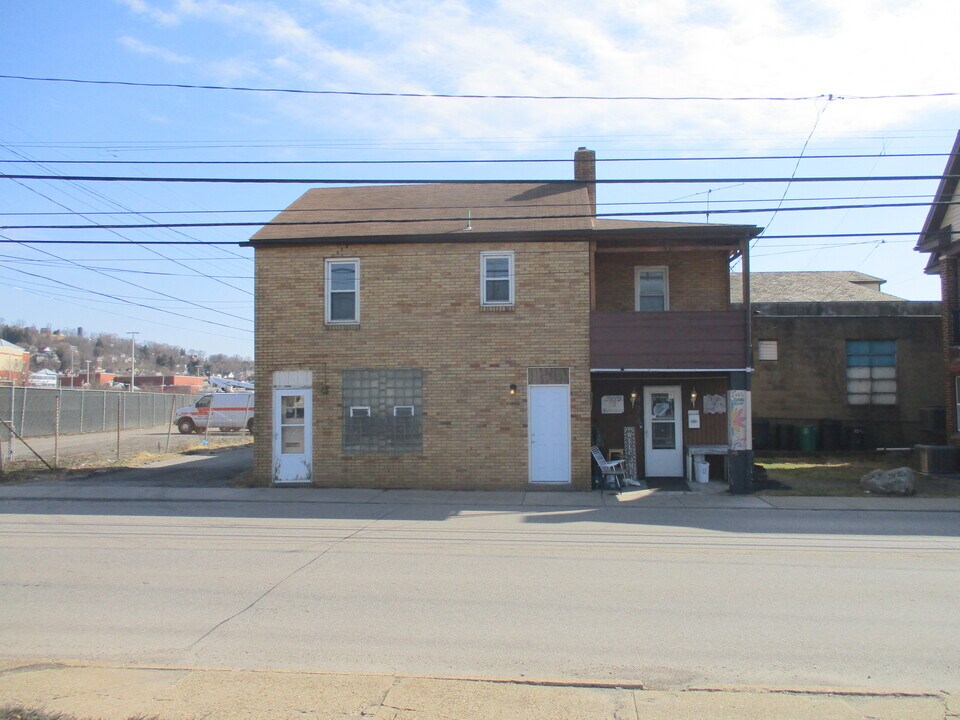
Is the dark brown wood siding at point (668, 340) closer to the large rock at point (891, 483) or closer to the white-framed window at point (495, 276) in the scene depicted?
the white-framed window at point (495, 276)

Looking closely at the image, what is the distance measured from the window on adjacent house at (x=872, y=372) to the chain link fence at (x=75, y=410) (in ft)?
74.4

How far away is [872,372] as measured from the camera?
26.0 meters

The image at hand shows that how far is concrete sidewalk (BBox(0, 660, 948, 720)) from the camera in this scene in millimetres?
4941

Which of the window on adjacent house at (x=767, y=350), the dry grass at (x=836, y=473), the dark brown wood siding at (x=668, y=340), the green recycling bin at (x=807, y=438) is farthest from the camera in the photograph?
the window on adjacent house at (x=767, y=350)

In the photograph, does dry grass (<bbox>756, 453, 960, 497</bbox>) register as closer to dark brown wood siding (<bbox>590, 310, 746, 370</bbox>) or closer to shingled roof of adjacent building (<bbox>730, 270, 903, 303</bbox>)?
dark brown wood siding (<bbox>590, 310, 746, 370</bbox>)

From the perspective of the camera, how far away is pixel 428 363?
17609 mm

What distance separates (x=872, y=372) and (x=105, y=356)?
13581cm

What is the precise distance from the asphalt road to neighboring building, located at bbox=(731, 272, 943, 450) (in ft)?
43.6

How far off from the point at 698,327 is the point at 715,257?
289cm

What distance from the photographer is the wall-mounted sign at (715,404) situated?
18.7m

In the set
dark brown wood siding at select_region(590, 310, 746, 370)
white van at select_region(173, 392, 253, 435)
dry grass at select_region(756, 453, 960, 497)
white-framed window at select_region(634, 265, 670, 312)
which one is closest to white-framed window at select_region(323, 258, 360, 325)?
dark brown wood siding at select_region(590, 310, 746, 370)

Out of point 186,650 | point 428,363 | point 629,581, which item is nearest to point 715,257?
point 428,363

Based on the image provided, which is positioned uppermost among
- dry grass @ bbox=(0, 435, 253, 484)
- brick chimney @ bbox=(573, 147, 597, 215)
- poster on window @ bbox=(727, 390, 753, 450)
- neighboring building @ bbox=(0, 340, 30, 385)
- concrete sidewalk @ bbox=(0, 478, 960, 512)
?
brick chimney @ bbox=(573, 147, 597, 215)

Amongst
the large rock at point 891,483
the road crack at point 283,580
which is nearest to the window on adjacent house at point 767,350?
the large rock at point 891,483
